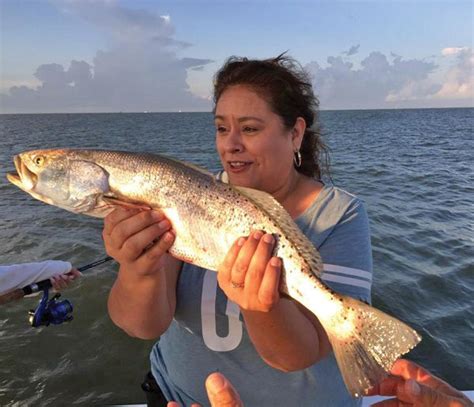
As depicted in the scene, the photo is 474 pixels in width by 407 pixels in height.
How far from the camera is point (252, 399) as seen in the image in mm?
2506

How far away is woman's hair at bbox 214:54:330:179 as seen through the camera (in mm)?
2746

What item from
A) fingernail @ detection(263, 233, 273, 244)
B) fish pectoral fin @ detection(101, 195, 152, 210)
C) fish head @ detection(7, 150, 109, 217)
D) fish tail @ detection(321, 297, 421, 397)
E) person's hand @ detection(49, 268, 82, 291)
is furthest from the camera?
person's hand @ detection(49, 268, 82, 291)

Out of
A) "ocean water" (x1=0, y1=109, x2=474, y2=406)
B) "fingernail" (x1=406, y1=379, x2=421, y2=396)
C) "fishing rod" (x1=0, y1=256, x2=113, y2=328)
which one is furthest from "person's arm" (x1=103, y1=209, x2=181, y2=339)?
"fishing rod" (x1=0, y1=256, x2=113, y2=328)

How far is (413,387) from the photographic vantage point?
2.25m

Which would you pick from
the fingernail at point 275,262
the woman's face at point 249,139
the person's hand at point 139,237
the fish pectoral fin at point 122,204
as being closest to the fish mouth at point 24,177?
the fish pectoral fin at point 122,204

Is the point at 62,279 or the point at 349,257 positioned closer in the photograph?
the point at 349,257

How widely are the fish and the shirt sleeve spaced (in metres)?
0.27

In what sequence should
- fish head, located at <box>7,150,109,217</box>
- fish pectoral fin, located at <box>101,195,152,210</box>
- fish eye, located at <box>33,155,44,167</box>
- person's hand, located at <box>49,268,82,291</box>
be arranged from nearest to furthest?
1. fish pectoral fin, located at <box>101,195,152,210</box>
2. fish head, located at <box>7,150,109,217</box>
3. fish eye, located at <box>33,155,44,167</box>
4. person's hand, located at <box>49,268,82,291</box>

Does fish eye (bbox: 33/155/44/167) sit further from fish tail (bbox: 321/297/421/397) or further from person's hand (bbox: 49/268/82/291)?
person's hand (bbox: 49/268/82/291)

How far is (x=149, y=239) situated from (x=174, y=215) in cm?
19

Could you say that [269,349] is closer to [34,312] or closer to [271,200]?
[271,200]

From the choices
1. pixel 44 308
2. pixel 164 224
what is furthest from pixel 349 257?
pixel 44 308

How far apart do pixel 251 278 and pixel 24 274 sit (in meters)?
4.72

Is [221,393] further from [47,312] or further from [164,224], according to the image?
[47,312]
